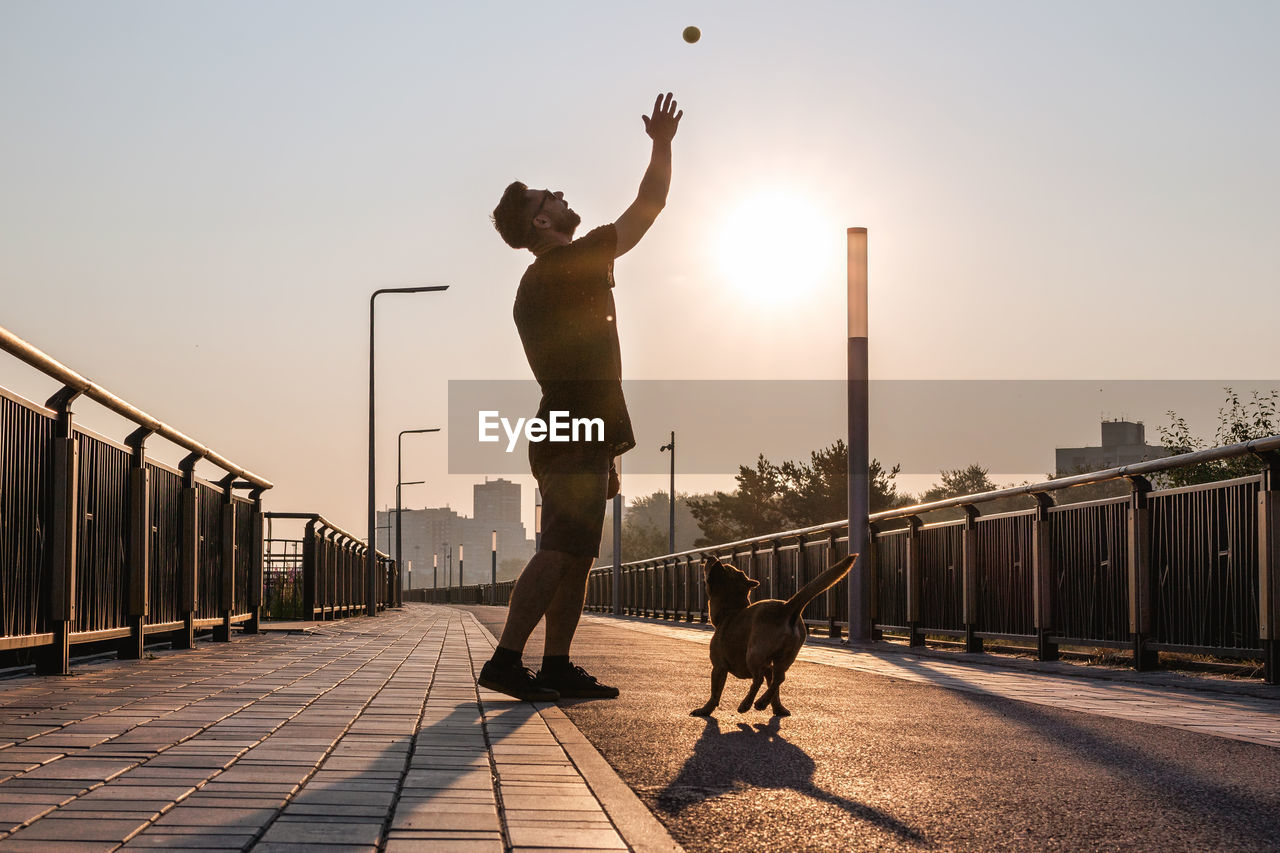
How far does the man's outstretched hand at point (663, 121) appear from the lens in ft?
19.6

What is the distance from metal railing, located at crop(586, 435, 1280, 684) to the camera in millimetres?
7391

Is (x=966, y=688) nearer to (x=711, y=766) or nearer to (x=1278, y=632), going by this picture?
(x=1278, y=632)

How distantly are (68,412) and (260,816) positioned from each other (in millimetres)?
4424

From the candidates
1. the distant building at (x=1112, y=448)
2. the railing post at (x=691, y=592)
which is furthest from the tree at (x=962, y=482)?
the railing post at (x=691, y=592)

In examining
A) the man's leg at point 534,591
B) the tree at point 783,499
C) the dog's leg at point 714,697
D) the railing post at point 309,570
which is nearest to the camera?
the dog's leg at point 714,697

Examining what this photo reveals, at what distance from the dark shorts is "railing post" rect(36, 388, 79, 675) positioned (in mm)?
2368

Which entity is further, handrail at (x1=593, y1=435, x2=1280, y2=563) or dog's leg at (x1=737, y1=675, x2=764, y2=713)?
handrail at (x1=593, y1=435, x2=1280, y2=563)

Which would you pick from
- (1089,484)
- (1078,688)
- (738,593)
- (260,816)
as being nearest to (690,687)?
(738,593)

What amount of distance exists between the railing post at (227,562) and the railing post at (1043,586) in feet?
19.6

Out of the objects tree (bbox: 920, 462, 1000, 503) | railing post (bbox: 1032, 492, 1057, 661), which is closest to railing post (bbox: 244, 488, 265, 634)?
railing post (bbox: 1032, 492, 1057, 661)

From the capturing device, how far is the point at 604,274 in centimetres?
584

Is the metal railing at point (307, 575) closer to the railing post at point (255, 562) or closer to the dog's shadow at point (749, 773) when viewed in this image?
the railing post at point (255, 562)

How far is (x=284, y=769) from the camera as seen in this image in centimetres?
364

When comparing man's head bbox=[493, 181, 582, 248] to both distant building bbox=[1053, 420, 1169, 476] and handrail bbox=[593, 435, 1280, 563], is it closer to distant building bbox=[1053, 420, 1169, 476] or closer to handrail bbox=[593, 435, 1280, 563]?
handrail bbox=[593, 435, 1280, 563]
